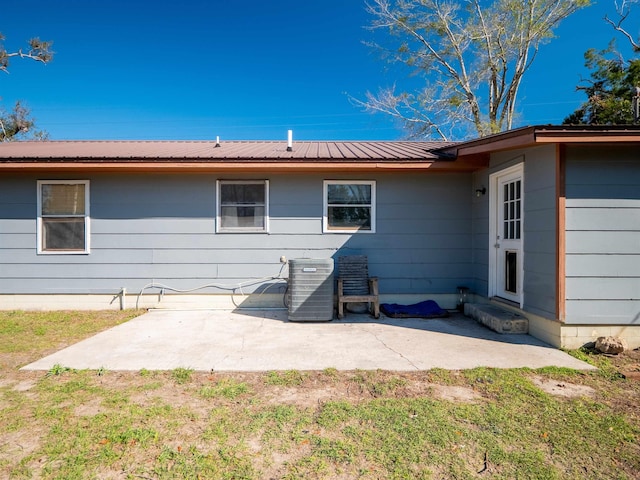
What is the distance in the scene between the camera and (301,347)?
13.9 feet

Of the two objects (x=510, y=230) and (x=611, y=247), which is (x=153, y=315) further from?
(x=611, y=247)

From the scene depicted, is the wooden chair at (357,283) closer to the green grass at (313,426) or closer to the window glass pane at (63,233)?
the green grass at (313,426)

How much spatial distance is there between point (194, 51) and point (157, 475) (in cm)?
1536

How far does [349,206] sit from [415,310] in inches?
81.4

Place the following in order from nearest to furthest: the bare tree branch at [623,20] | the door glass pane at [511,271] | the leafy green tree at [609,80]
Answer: the door glass pane at [511,271] → the leafy green tree at [609,80] → the bare tree branch at [623,20]

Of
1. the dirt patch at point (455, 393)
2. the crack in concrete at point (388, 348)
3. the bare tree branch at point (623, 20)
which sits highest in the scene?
the bare tree branch at point (623, 20)

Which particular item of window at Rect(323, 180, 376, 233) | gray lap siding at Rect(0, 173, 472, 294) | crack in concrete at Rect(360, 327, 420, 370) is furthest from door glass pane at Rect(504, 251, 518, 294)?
crack in concrete at Rect(360, 327, 420, 370)

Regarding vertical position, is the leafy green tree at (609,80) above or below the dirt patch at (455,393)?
above

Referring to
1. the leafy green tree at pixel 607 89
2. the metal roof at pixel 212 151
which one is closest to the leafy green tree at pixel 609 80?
the leafy green tree at pixel 607 89

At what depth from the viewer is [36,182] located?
619 cm

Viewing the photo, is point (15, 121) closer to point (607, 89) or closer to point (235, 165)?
point (235, 165)

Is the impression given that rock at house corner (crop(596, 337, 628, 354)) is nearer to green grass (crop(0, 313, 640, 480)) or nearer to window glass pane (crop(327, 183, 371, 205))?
green grass (crop(0, 313, 640, 480))

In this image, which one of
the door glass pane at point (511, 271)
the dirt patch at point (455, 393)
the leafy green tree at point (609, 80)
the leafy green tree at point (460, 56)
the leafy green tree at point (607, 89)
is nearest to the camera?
the dirt patch at point (455, 393)

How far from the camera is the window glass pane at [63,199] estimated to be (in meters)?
6.22
